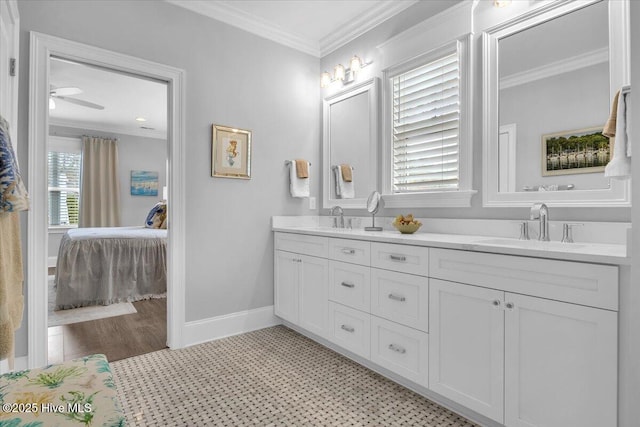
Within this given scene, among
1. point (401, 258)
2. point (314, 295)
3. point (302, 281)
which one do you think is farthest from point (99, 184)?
point (401, 258)

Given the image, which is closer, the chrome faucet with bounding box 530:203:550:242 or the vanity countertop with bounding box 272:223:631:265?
the vanity countertop with bounding box 272:223:631:265

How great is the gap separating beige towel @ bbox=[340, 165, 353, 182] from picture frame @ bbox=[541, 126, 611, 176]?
158 centimetres

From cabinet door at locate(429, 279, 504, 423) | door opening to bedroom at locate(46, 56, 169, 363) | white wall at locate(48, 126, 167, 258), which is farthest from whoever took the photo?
white wall at locate(48, 126, 167, 258)

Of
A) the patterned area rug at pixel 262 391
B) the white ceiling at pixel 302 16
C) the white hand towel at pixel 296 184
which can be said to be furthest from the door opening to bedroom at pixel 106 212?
the white hand towel at pixel 296 184

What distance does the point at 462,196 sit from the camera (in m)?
2.37

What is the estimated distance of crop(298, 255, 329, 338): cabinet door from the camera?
260 centimetres

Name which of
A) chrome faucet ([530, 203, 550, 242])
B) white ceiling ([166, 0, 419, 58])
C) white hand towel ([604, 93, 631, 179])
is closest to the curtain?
white ceiling ([166, 0, 419, 58])

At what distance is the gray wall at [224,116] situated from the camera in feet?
8.25

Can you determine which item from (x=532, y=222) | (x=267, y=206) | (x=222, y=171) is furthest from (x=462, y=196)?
(x=222, y=171)

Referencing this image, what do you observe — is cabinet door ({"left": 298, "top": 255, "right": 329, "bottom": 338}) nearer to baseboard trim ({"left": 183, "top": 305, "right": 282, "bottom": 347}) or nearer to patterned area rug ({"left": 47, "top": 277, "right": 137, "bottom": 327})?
baseboard trim ({"left": 183, "top": 305, "right": 282, "bottom": 347})

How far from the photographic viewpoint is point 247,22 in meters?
3.04

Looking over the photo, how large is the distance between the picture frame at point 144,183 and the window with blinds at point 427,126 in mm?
6114

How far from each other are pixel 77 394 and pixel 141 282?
3.50 meters

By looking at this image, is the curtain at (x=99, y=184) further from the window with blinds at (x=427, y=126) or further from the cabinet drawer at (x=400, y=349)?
the cabinet drawer at (x=400, y=349)
